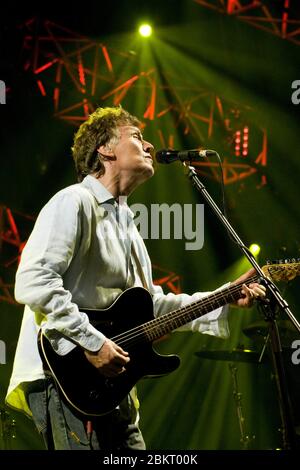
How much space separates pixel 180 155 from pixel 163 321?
0.84 m

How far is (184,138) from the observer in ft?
19.9

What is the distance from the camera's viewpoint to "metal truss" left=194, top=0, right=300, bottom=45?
5867 millimetres

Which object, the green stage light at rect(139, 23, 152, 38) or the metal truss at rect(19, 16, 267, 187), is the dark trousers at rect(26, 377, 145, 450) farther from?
the green stage light at rect(139, 23, 152, 38)

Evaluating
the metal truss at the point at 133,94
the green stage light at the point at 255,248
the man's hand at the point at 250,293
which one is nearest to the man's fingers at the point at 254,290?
the man's hand at the point at 250,293

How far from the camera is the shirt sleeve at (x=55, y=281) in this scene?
255 centimetres

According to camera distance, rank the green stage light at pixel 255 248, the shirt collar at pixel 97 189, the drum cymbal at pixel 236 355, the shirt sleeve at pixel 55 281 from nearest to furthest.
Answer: the shirt sleeve at pixel 55 281, the shirt collar at pixel 97 189, the drum cymbal at pixel 236 355, the green stage light at pixel 255 248

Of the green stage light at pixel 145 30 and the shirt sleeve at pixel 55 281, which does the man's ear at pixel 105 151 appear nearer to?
the shirt sleeve at pixel 55 281

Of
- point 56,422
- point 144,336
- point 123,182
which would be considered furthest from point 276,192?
point 56,422

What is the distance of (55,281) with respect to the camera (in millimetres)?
2604

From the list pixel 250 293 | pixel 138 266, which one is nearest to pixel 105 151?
pixel 138 266

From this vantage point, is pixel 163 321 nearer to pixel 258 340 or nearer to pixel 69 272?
pixel 69 272

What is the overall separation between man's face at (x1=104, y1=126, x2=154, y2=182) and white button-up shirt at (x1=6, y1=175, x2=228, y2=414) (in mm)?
184

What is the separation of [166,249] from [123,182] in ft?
8.88
